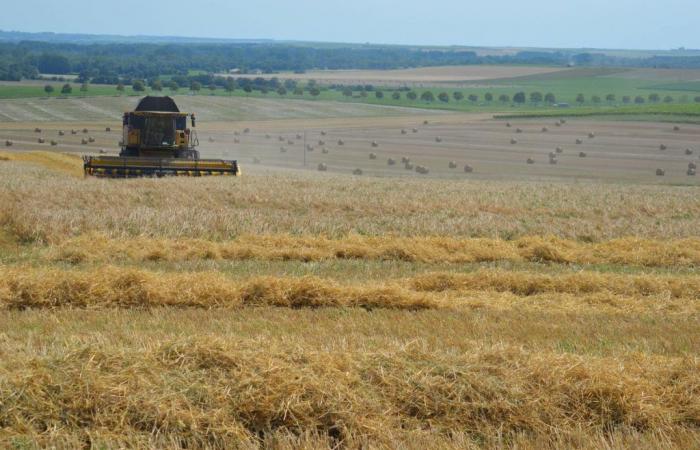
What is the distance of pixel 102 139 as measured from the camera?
2127 inches

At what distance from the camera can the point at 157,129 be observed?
28641 millimetres

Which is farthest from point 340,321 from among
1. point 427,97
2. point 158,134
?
point 427,97

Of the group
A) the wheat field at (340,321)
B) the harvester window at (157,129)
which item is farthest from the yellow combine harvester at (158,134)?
the wheat field at (340,321)

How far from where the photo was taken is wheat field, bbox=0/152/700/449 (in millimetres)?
6117

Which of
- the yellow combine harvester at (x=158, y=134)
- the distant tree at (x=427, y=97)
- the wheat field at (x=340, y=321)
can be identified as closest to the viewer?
the wheat field at (x=340, y=321)

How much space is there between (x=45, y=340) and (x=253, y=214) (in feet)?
30.3

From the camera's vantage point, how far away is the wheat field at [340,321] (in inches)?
241

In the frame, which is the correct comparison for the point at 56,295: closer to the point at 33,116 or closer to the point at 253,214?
the point at 253,214

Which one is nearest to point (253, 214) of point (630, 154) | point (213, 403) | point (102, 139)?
point (213, 403)

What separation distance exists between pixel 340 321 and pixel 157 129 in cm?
2049

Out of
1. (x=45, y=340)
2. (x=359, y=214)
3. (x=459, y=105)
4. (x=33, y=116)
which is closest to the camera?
(x=45, y=340)

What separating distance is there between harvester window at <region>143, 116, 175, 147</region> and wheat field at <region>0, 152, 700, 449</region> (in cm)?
859

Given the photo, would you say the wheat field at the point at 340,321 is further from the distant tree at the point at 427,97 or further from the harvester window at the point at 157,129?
the distant tree at the point at 427,97

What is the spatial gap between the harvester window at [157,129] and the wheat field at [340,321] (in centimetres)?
859
